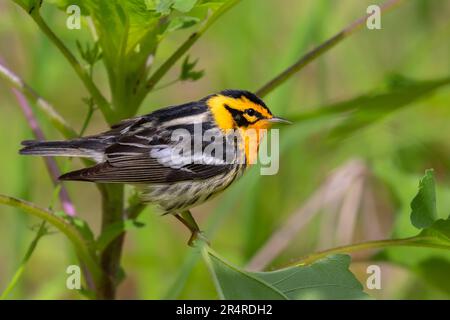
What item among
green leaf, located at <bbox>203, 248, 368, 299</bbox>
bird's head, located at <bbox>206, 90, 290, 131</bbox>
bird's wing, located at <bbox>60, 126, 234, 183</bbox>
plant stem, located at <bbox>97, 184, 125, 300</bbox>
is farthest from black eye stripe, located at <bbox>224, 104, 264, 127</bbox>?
green leaf, located at <bbox>203, 248, 368, 299</bbox>

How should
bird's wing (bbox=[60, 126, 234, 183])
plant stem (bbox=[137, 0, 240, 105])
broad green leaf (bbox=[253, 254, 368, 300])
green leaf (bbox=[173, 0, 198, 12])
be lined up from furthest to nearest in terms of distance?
bird's wing (bbox=[60, 126, 234, 183]) → plant stem (bbox=[137, 0, 240, 105]) → green leaf (bbox=[173, 0, 198, 12]) → broad green leaf (bbox=[253, 254, 368, 300])

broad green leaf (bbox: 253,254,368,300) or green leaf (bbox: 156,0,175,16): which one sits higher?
green leaf (bbox: 156,0,175,16)

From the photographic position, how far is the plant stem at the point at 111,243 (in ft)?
8.63

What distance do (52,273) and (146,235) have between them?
902mm

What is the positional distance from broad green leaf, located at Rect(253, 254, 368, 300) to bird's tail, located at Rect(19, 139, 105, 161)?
100 cm

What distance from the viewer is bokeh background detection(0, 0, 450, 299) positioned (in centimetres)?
364

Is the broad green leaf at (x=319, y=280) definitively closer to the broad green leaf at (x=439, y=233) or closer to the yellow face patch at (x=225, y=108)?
the broad green leaf at (x=439, y=233)

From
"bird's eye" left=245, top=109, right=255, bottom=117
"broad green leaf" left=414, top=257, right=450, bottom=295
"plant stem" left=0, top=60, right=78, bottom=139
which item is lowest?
"broad green leaf" left=414, top=257, right=450, bottom=295

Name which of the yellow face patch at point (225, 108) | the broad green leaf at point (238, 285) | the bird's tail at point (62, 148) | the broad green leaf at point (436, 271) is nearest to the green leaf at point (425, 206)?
the broad green leaf at point (238, 285)

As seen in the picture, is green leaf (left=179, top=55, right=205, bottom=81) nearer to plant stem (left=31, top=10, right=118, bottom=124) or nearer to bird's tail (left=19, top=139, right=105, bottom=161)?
plant stem (left=31, top=10, right=118, bottom=124)

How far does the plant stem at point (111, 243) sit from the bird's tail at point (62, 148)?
247 mm

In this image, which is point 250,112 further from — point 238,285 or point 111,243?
point 238,285

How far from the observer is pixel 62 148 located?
279cm

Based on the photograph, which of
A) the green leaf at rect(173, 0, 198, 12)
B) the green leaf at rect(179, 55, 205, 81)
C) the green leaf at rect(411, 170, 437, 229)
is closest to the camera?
the green leaf at rect(173, 0, 198, 12)
